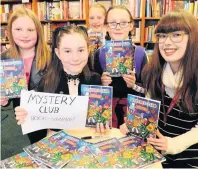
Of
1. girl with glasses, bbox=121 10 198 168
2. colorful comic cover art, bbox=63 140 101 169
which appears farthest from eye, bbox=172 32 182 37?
colorful comic cover art, bbox=63 140 101 169

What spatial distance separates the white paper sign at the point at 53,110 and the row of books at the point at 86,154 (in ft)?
0.35

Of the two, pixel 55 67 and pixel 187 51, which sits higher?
pixel 187 51

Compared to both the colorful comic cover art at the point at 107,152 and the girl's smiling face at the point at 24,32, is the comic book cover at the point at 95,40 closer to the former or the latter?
the girl's smiling face at the point at 24,32

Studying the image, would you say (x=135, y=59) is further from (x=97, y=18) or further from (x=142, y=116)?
(x=97, y=18)

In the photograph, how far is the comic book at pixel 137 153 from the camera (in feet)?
3.51

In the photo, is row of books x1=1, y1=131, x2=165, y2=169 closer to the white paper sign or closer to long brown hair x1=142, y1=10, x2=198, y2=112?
the white paper sign

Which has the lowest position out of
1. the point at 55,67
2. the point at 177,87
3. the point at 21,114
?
the point at 21,114

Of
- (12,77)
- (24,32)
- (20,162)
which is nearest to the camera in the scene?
(20,162)

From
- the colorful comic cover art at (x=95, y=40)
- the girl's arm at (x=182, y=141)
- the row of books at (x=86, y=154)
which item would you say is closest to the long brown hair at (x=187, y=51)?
the girl's arm at (x=182, y=141)

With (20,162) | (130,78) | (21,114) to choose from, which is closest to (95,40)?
(130,78)

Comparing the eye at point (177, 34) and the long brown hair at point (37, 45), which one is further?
the long brown hair at point (37, 45)

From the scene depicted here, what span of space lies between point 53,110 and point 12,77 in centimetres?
35

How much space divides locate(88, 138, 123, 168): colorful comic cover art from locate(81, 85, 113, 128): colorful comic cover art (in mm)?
145

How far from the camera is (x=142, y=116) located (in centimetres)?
120
